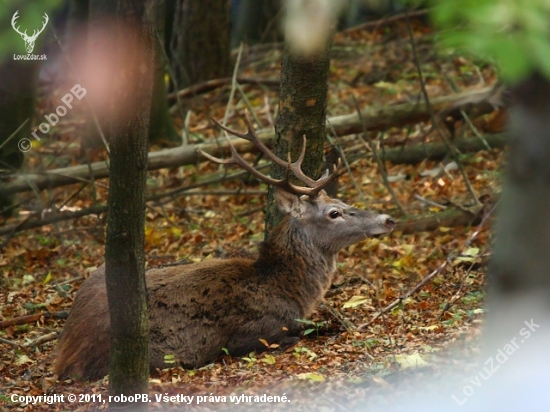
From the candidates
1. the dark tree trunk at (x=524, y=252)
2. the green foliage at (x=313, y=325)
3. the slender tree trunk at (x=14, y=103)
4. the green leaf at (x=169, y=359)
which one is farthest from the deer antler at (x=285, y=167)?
the slender tree trunk at (x=14, y=103)

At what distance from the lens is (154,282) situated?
299 inches

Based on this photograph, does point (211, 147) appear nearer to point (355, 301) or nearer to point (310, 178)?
point (310, 178)

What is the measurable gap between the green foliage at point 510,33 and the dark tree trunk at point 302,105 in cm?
536

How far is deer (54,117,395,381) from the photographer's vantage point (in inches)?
282

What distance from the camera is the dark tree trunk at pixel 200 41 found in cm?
1609

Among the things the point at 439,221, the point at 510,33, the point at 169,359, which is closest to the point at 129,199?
the point at 169,359

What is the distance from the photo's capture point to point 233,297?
760cm

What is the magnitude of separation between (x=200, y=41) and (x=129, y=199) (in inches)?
459

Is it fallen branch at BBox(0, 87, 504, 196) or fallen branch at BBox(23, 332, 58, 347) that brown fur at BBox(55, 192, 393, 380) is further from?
fallen branch at BBox(0, 87, 504, 196)

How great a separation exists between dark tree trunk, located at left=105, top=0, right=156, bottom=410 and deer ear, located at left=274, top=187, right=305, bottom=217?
9.52ft

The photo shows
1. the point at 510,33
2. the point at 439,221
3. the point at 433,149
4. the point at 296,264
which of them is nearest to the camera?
the point at 510,33

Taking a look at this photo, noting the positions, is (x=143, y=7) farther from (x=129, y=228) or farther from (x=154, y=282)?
(x=154, y=282)

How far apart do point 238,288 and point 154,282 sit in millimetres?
827

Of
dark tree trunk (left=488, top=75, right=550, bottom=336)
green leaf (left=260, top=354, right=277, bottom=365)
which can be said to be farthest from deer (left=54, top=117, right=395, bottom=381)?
dark tree trunk (left=488, top=75, right=550, bottom=336)
